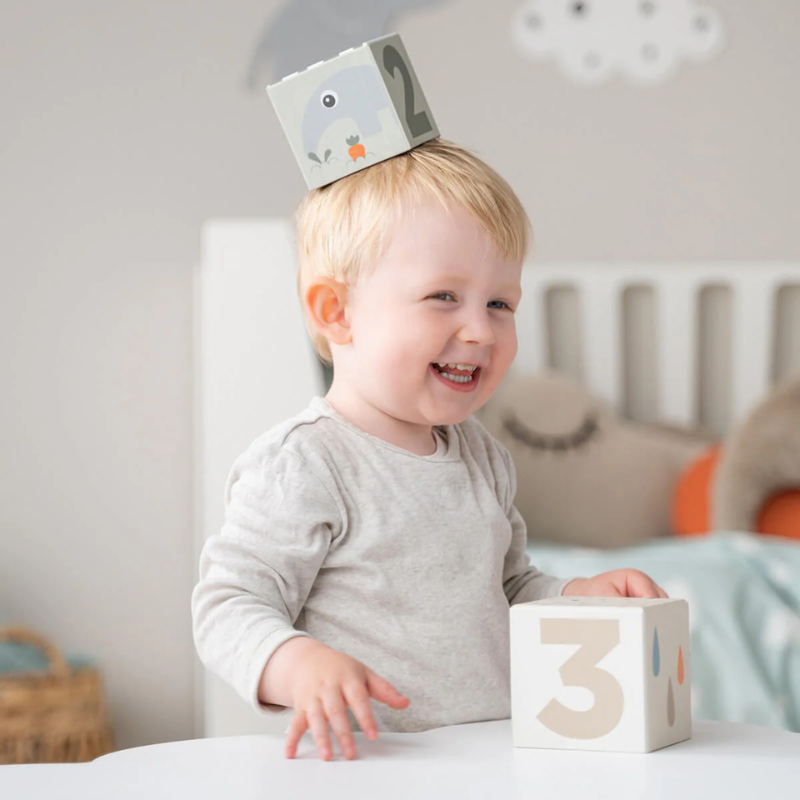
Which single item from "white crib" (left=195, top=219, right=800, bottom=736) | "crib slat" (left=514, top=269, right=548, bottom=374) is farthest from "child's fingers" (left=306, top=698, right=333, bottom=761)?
"crib slat" (left=514, top=269, right=548, bottom=374)

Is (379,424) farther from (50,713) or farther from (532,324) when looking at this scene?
(532,324)

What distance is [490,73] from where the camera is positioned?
2.05 m

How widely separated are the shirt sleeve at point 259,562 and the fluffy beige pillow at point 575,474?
106 centimetres

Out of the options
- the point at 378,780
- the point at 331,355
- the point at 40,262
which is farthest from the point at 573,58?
the point at 378,780

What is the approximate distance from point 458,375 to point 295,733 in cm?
27

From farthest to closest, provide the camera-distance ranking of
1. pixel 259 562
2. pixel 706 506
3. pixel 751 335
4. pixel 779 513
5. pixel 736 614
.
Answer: pixel 751 335 < pixel 706 506 < pixel 779 513 < pixel 736 614 < pixel 259 562

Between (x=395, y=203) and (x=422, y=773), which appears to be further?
(x=395, y=203)

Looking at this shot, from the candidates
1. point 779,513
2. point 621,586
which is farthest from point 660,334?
point 621,586

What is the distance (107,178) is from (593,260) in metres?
0.90

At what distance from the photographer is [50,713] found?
1594mm

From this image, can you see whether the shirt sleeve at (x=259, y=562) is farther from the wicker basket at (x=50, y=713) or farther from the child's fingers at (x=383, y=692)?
the wicker basket at (x=50, y=713)

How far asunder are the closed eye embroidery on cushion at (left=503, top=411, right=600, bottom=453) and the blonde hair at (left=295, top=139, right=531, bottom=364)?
0.98 metres

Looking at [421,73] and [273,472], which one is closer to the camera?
[273,472]

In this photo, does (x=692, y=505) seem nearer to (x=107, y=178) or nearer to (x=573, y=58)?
(x=573, y=58)
